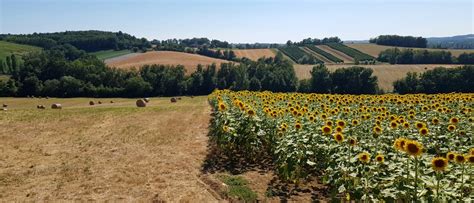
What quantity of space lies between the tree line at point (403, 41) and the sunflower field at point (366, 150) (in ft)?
437

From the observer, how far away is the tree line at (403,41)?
136000 millimetres

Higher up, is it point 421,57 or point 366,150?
point 421,57

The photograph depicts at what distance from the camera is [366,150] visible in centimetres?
826

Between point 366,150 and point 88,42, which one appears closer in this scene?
point 366,150

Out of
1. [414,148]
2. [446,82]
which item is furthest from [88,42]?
[414,148]

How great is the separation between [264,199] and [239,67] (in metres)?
67.5

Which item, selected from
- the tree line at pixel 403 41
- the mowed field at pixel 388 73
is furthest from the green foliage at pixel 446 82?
the tree line at pixel 403 41

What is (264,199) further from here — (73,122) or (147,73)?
(147,73)

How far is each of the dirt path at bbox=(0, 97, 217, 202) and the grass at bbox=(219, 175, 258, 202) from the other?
1.71 feet

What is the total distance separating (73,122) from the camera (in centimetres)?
2186

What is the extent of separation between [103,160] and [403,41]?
142m

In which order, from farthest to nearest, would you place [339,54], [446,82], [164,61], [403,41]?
[403,41]
[339,54]
[164,61]
[446,82]

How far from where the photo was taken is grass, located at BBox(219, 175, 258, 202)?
28.8ft

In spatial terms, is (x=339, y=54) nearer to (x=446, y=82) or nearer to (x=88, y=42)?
(x=446, y=82)
